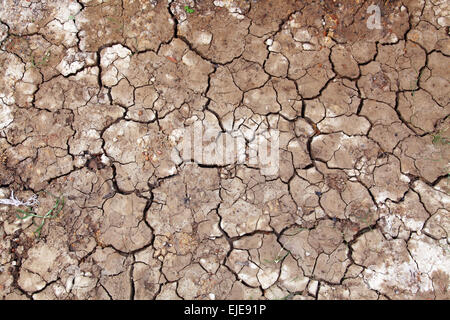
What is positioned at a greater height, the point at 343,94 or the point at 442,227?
the point at 343,94

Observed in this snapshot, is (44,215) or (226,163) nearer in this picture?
(44,215)

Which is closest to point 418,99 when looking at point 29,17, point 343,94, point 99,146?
point 343,94

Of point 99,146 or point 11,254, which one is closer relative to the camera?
point 11,254

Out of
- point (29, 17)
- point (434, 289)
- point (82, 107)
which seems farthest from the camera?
point (29, 17)

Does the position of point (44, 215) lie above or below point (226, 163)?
below

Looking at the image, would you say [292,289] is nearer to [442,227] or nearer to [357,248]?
[357,248]

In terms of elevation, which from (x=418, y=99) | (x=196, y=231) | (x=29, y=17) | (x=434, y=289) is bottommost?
(x=434, y=289)

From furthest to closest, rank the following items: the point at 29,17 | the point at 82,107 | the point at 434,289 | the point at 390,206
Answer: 1. the point at 29,17
2. the point at 82,107
3. the point at 390,206
4. the point at 434,289
